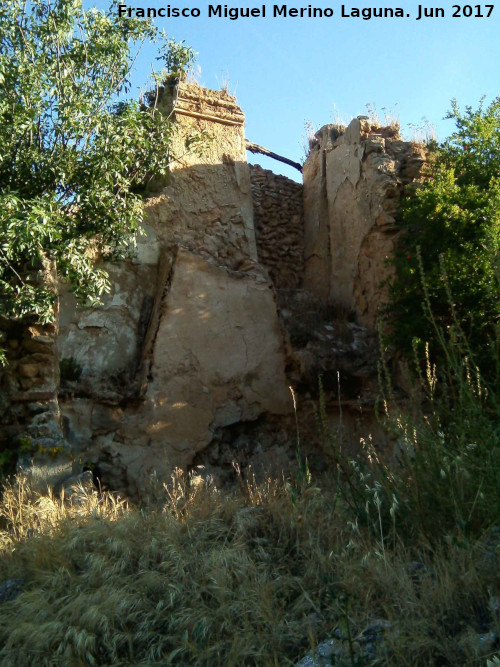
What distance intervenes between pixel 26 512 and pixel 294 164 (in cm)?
859

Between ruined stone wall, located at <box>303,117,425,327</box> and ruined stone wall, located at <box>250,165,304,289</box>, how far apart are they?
0.15m

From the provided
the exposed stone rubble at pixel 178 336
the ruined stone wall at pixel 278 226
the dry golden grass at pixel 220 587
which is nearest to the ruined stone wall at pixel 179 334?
the exposed stone rubble at pixel 178 336

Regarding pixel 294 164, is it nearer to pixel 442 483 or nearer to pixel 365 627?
pixel 442 483

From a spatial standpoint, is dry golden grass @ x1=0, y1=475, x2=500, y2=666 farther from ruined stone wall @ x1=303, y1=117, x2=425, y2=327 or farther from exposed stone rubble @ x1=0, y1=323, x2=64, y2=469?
ruined stone wall @ x1=303, y1=117, x2=425, y2=327

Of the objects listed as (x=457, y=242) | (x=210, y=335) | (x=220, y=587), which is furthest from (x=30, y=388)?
(x=457, y=242)

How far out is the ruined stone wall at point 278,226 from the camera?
11305 mm

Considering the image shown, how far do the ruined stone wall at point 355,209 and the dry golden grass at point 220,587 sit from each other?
4785 millimetres

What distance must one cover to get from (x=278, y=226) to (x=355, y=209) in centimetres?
151

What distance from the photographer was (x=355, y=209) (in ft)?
34.3

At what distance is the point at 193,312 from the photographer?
353 inches

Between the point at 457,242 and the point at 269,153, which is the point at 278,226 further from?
the point at 457,242

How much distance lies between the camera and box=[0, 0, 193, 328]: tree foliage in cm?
739

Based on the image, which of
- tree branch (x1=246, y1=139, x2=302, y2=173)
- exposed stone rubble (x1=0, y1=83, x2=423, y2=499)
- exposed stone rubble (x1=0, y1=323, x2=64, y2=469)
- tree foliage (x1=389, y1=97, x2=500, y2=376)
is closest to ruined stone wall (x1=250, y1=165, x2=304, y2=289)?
exposed stone rubble (x1=0, y1=83, x2=423, y2=499)

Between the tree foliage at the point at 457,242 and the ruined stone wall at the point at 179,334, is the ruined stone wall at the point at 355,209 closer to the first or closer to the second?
the tree foliage at the point at 457,242
